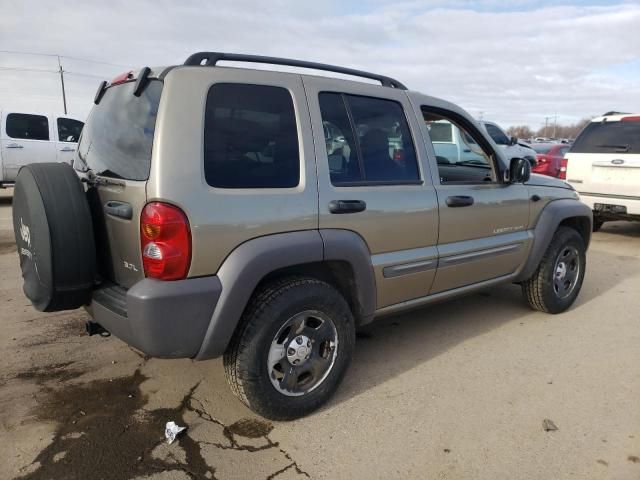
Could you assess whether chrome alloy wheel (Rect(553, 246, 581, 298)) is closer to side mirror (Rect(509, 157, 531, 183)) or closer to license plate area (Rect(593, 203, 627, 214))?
side mirror (Rect(509, 157, 531, 183))

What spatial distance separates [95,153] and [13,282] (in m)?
3.09

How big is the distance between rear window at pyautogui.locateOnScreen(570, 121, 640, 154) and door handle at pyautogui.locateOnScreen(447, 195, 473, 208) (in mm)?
5022

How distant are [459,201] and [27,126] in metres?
10.8

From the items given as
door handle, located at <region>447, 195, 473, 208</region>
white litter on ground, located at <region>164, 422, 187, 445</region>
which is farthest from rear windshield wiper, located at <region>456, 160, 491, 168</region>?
white litter on ground, located at <region>164, 422, 187, 445</region>

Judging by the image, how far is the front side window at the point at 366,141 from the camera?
2980 millimetres

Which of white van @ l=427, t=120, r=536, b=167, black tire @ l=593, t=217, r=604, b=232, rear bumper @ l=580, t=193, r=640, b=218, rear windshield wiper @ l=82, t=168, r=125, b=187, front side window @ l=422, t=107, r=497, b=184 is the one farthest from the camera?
black tire @ l=593, t=217, r=604, b=232

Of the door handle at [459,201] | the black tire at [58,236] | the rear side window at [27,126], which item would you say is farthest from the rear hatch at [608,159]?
the rear side window at [27,126]

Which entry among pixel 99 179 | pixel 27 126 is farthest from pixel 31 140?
pixel 99 179

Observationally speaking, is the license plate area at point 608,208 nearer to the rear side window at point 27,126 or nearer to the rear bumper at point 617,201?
the rear bumper at point 617,201

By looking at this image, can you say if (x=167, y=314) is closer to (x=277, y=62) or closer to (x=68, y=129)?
(x=277, y=62)

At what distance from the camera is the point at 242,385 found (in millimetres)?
2672

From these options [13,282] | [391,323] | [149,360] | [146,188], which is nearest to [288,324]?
[146,188]

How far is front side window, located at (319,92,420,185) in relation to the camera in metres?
2.98

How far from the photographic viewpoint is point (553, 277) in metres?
4.52
